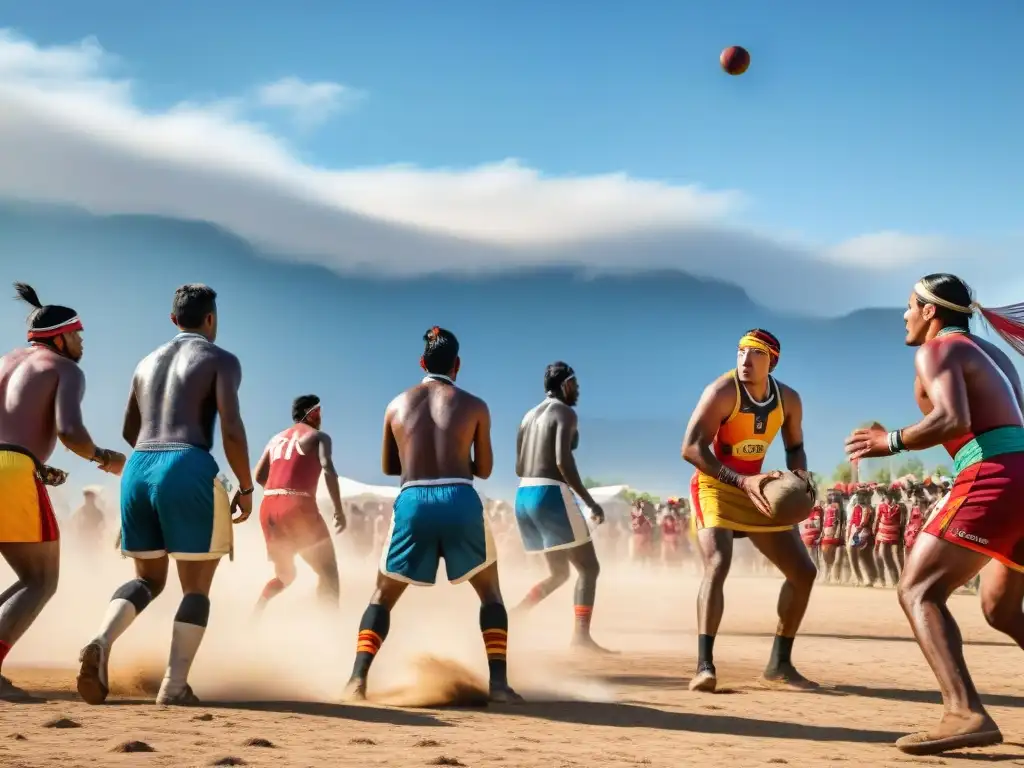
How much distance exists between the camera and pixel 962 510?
532 cm

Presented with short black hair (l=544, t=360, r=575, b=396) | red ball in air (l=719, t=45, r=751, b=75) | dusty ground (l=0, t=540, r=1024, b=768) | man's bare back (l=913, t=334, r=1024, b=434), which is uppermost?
red ball in air (l=719, t=45, r=751, b=75)

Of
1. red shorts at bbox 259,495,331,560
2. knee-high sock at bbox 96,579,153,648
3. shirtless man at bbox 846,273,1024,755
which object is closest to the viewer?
shirtless man at bbox 846,273,1024,755

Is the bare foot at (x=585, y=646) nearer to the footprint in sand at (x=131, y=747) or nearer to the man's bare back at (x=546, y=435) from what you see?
the man's bare back at (x=546, y=435)

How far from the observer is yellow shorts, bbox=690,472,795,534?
7637 millimetres

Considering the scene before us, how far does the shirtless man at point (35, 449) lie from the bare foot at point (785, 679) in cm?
424

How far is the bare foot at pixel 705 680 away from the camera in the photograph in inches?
290

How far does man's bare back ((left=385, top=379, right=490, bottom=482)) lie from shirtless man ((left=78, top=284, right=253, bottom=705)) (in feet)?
2.88

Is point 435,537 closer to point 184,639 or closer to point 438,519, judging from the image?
point 438,519

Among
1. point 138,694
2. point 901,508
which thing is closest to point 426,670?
point 138,694

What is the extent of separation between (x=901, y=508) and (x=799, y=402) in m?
16.1

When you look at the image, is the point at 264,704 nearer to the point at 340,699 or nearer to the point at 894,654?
the point at 340,699

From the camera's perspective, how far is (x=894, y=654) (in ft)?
35.6

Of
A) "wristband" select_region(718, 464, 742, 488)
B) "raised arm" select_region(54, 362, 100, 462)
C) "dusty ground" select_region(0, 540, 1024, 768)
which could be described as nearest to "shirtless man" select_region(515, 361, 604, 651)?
"dusty ground" select_region(0, 540, 1024, 768)

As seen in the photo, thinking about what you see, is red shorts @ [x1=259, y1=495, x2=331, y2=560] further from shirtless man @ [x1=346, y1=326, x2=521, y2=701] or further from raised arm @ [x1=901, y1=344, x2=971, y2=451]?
raised arm @ [x1=901, y1=344, x2=971, y2=451]
